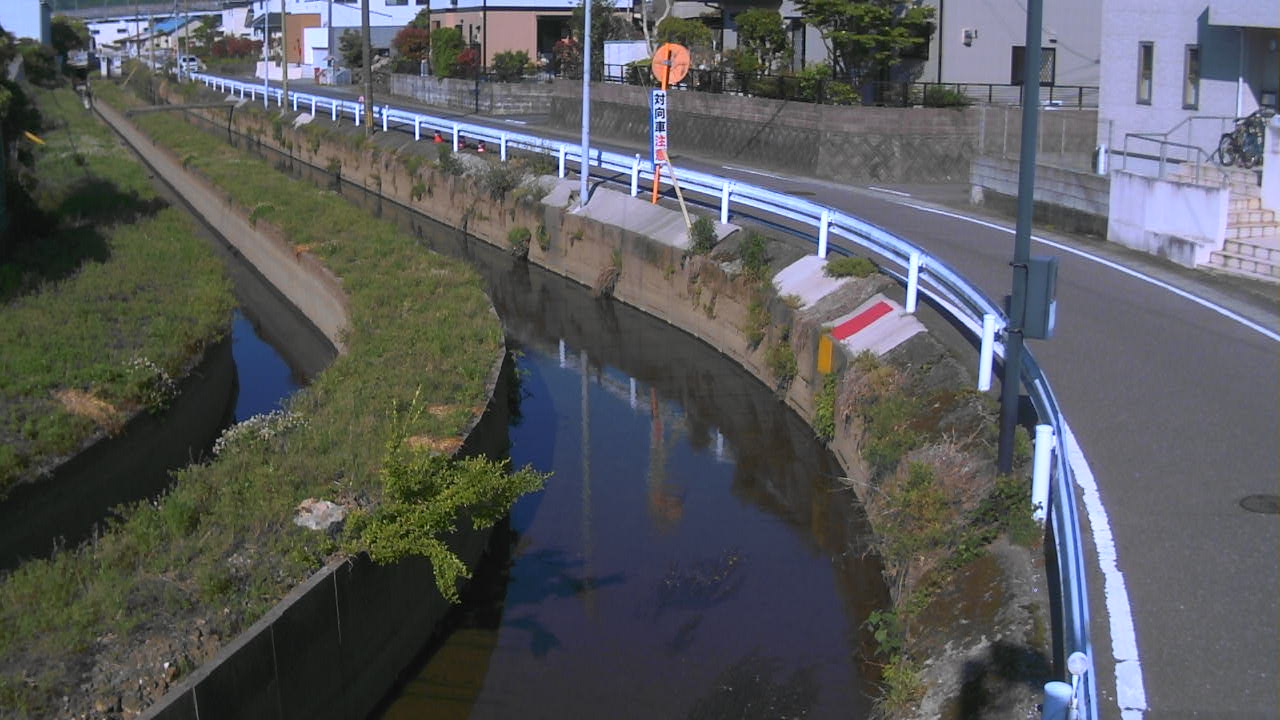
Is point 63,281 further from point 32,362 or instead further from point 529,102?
point 529,102

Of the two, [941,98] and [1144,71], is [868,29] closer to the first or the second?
[941,98]

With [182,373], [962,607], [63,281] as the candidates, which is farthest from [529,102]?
[962,607]

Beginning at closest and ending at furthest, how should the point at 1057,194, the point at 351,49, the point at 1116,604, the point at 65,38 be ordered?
the point at 1116,604, the point at 1057,194, the point at 351,49, the point at 65,38

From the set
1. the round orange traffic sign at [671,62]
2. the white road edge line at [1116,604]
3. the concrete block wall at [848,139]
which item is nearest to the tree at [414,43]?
the concrete block wall at [848,139]

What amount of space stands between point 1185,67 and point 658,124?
9021 millimetres

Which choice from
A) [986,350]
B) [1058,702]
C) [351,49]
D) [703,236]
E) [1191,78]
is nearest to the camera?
[1058,702]

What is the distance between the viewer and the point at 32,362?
619 inches

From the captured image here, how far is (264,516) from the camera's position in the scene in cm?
1069

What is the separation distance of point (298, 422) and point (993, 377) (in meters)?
6.83

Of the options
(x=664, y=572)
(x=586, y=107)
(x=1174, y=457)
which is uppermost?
(x=586, y=107)

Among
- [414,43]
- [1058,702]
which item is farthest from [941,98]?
[414,43]

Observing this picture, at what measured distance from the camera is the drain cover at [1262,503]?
979 cm

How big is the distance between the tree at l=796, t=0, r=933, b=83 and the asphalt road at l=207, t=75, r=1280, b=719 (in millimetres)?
14095

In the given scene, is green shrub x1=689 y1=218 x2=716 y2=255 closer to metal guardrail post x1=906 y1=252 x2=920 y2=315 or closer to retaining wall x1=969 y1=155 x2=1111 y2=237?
retaining wall x1=969 y1=155 x2=1111 y2=237
